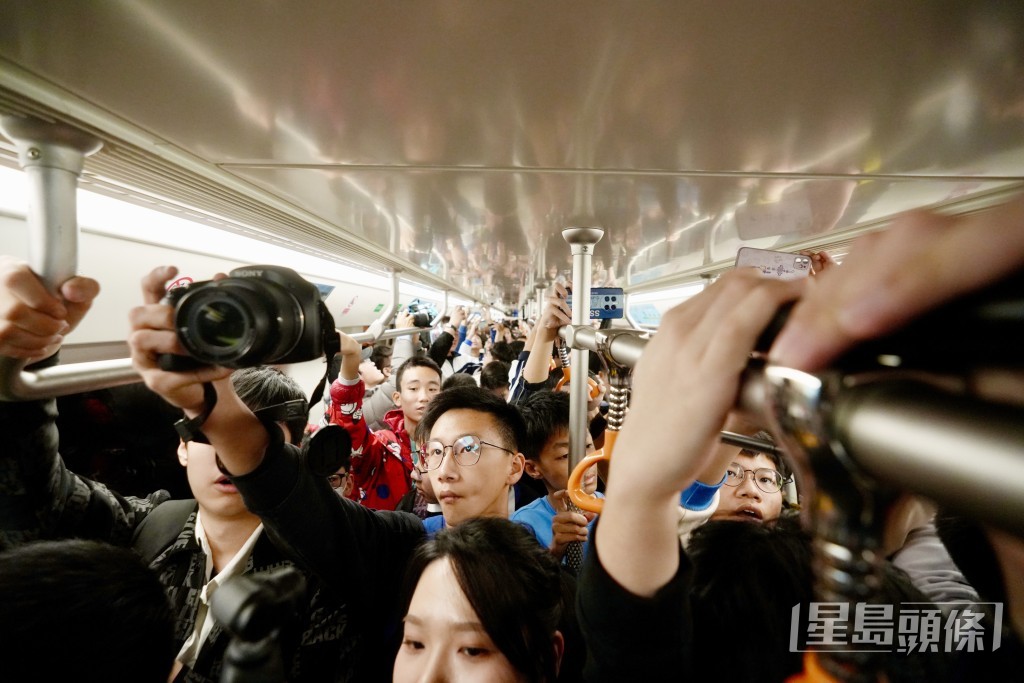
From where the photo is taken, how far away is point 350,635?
4.17ft

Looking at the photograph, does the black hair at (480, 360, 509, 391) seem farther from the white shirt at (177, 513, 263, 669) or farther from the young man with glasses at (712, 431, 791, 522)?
the white shirt at (177, 513, 263, 669)

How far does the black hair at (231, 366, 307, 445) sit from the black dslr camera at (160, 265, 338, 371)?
38.2 inches

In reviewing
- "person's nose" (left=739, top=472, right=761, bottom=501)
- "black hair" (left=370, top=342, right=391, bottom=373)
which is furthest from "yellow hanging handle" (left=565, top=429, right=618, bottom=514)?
"black hair" (left=370, top=342, right=391, bottom=373)

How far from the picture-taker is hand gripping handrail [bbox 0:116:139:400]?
70 centimetres

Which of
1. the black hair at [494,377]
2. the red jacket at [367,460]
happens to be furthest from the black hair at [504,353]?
the red jacket at [367,460]

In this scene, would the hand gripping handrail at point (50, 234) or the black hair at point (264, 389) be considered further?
the black hair at point (264, 389)

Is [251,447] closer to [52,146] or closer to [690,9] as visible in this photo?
[52,146]

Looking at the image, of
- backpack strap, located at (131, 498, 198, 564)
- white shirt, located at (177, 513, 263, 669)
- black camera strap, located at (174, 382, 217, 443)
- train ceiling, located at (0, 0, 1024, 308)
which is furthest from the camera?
backpack strap, located at (131, 498, 198, 564)

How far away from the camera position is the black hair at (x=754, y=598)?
75 centimetres

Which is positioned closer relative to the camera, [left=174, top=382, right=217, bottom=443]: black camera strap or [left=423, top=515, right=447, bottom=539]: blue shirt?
[left=174, top=382, right=217, bottom=443]: black camera strap

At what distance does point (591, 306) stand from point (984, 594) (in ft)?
3.69

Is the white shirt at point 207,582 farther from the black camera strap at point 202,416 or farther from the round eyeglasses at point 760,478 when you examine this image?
the round eyeglasses at point 760,478

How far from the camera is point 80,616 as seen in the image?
0.76 metres

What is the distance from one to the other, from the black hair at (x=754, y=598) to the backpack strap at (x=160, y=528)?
4.88 feet
